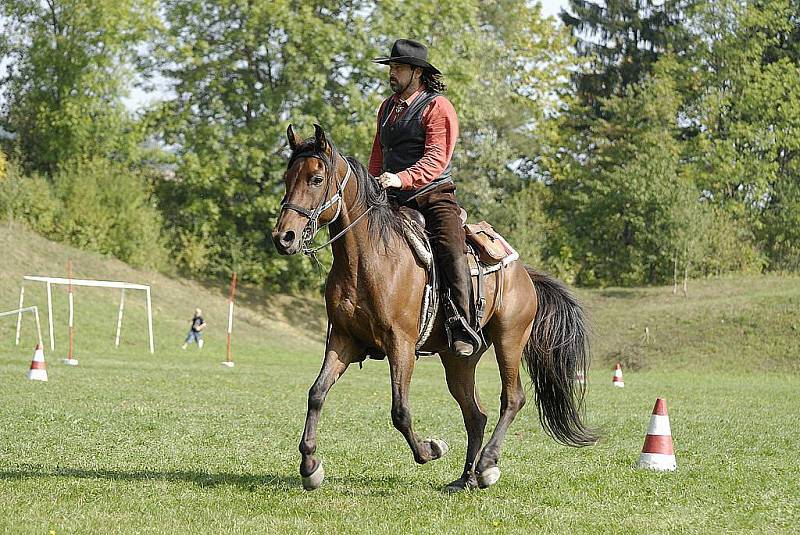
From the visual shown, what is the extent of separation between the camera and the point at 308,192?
25.6ft

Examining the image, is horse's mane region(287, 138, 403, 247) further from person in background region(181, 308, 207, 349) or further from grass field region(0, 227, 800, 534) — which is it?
person in background region(181, 308, 207, 349)

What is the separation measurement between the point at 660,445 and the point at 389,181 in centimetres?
386

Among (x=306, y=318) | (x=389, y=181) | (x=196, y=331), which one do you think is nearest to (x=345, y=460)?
(x=389, y=181)

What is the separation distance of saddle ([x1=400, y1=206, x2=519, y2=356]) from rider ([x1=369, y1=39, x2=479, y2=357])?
13 centimetres

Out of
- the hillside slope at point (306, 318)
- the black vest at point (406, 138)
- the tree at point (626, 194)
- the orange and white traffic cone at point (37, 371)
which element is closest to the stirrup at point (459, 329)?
the black vest at point (406, 138)

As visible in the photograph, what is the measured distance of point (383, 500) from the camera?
Answer: 8070 millimetres

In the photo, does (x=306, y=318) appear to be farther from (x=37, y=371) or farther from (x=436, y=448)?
(x=436, y=448)

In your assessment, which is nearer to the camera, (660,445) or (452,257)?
(452,257)

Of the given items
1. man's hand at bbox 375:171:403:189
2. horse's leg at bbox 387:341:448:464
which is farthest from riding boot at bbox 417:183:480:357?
horse's leg at bbox 387:341:448:464

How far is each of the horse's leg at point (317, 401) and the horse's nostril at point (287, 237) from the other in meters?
1.00

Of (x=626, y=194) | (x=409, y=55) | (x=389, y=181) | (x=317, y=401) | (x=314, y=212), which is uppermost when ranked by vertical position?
(x=626, y=194)

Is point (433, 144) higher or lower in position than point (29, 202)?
lower

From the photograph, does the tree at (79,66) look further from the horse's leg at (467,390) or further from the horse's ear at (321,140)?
the horse's ear at (321,140)

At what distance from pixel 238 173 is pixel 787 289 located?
23336 millimetres
